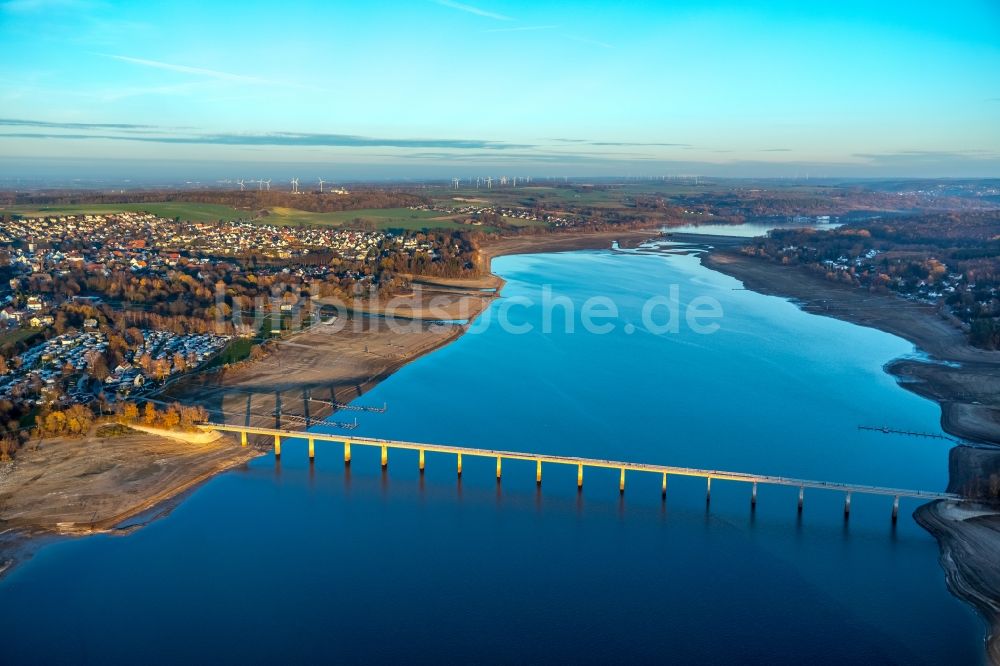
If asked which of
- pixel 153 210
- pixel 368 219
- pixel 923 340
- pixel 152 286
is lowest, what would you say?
pixel 923 340

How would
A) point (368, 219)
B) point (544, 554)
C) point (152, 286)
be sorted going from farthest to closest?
point (368, 219), point (152, 286), point (544, 554)

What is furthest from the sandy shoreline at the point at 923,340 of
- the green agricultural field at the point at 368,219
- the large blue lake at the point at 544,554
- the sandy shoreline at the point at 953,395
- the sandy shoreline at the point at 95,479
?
the green agricultural field at the point at 368,219

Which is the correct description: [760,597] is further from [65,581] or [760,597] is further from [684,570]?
[65,581]

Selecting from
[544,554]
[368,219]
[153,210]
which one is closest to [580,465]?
[544,554]

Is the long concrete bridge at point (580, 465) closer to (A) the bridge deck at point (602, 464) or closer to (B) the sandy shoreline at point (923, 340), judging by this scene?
(A) the bridge deck at point (602, 464)

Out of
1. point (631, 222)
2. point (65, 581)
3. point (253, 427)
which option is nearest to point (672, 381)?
point (253, 427)

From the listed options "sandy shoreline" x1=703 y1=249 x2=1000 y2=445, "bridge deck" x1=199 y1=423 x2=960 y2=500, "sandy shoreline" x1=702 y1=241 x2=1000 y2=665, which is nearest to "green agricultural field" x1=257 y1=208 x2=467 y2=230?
"sandy shoreline" x1=703 y1=249 x2=1000 y2=445

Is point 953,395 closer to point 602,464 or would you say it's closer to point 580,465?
point 602,464
